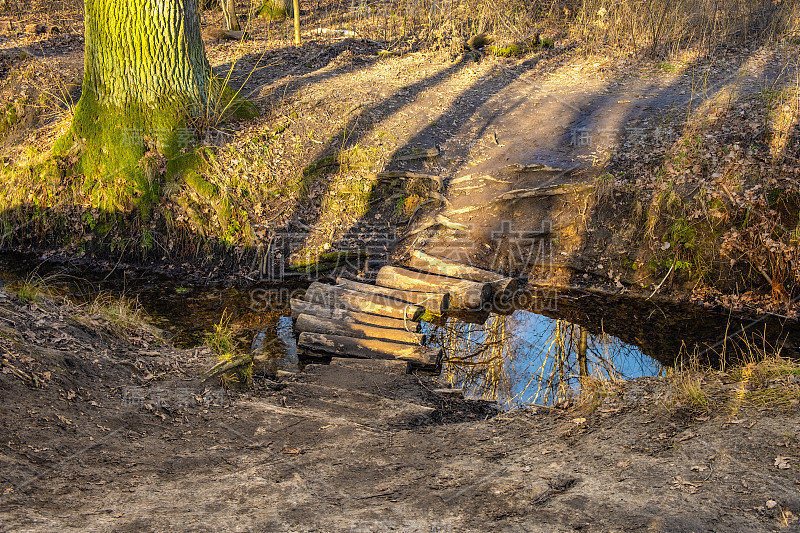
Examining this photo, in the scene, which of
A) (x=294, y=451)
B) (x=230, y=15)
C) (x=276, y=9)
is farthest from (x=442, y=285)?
(x=276, y=9)

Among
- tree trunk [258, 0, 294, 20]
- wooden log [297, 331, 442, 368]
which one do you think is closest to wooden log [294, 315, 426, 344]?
wooden log [297, 331, 442, 368]

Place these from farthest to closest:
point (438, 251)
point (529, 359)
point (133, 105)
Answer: point (133, 105)
point (438, 251)
point (529, 359)

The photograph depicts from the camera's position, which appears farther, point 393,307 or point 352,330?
point 393,307

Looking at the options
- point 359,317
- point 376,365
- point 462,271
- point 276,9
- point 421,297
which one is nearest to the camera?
point 376,365

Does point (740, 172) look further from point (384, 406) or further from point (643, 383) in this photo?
point (384, 406)

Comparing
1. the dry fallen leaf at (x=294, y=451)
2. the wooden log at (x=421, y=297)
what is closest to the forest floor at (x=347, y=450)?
the dry fallen leaf at (x=294, y=451)

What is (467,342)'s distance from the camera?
7949mm

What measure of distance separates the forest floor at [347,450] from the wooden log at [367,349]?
71 centimetres

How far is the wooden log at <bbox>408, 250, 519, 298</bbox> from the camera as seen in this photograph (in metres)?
8.73

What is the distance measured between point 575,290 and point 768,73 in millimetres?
6591

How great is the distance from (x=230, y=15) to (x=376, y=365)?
1122 centimetres

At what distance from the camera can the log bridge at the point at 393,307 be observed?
7297mm

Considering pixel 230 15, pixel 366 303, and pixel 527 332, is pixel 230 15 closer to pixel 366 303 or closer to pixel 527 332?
pixel 366 303

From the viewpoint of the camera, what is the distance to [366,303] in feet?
26.5
